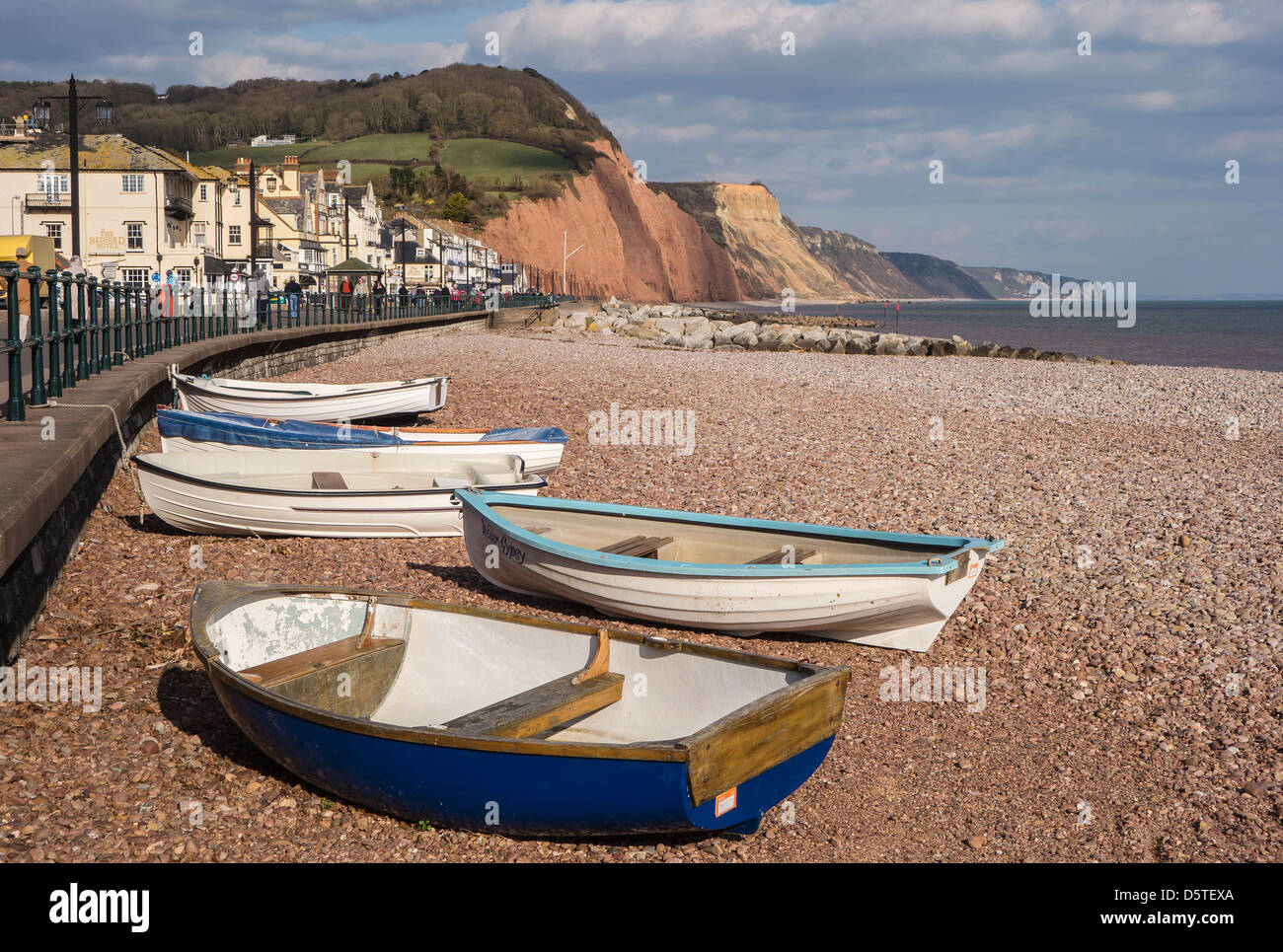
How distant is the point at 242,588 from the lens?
21.0 ft

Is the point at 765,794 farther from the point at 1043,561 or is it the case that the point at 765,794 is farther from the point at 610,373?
the point at 610,373

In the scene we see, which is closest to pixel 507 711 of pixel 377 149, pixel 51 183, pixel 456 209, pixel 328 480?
pixel 328 480

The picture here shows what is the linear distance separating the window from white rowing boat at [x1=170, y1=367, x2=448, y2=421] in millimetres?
49304

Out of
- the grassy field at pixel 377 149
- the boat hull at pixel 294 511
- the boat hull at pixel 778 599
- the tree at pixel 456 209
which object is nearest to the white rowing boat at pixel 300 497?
the boat hull at pixel 294 511

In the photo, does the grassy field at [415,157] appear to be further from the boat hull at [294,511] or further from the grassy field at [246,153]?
the boat hull at [294,511]

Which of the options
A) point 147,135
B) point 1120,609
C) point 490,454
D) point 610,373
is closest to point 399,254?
point 610,373

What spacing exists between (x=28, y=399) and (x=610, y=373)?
54.0 ft

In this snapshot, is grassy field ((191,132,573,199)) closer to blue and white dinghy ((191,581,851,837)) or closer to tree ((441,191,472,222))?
tree ((441,191,472,222))

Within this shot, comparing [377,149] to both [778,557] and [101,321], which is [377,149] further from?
[778,557]

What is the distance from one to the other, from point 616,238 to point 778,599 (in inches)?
5351

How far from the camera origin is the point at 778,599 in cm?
801

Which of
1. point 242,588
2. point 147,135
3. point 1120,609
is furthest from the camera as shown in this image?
point 147,135

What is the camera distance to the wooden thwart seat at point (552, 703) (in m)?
5.34

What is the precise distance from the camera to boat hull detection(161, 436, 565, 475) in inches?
478
